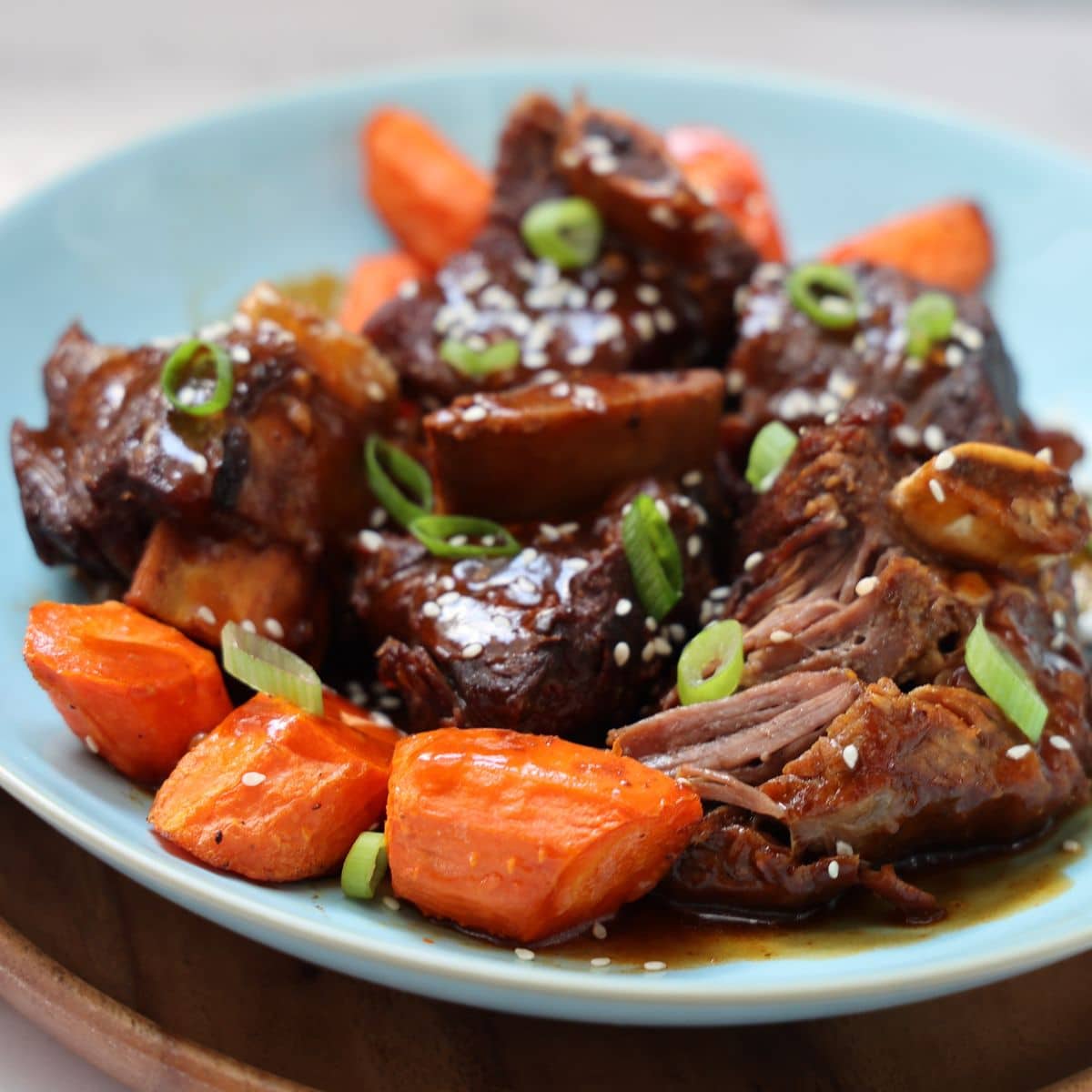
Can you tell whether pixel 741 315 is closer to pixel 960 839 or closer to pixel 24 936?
pixel 960 839

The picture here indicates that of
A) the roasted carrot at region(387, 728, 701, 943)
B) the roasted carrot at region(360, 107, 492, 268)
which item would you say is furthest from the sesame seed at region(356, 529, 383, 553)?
the roasted carrot at region(360, 107, 492, 268)

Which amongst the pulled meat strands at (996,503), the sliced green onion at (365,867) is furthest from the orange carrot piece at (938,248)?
the sliced green onion at (365,867)

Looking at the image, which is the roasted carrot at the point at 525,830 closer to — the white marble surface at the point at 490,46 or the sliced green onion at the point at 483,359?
the sliced green onion at the point at 483,359

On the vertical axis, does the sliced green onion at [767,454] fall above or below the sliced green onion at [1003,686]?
above

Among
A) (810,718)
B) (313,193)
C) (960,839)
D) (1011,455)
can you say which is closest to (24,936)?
Result: (810,718)

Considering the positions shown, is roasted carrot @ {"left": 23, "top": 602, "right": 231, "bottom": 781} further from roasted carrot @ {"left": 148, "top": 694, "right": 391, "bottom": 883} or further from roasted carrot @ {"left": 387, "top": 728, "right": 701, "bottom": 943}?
roasted carrot @ {"left": 387, "top": 728, "right": 701, "bottom": 943}
